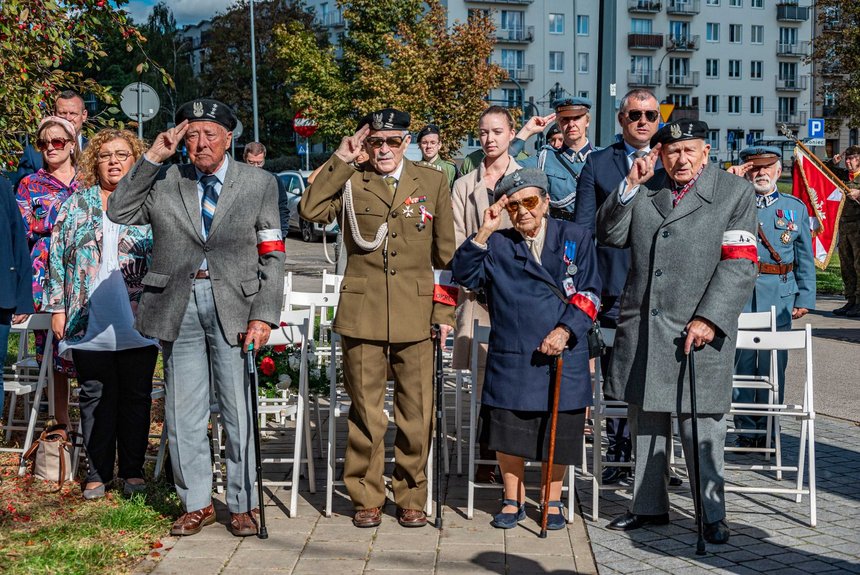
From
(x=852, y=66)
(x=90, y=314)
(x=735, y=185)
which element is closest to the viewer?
(x=735, y=185)

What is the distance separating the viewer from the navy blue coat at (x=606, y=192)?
6.90 metres

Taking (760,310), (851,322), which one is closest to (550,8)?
(851,322)

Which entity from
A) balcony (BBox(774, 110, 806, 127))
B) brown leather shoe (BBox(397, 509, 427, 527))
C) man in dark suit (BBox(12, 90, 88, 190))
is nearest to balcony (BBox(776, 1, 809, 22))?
balcony (BBox(774, 110, 806, 127))

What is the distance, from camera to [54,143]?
7.49m

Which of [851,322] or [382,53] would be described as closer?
[851,322]

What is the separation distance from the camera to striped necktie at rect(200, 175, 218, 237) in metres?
5.99

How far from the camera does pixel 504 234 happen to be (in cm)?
612

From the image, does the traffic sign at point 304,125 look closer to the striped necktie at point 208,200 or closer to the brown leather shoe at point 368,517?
the striped necktie at point 208,200

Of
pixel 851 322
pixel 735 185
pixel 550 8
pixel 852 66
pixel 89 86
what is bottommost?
pixel 851 322

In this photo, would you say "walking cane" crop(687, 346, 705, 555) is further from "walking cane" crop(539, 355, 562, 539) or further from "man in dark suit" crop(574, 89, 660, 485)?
"man in dark suit" crop(574, 89, 660, 485)

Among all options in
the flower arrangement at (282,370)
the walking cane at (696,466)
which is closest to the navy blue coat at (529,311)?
the walking cane at (696,466)

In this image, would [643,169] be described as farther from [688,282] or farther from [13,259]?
[13,259]

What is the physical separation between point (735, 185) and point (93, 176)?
3679mm

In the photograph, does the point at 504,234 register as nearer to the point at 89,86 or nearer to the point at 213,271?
the point at 213,271
